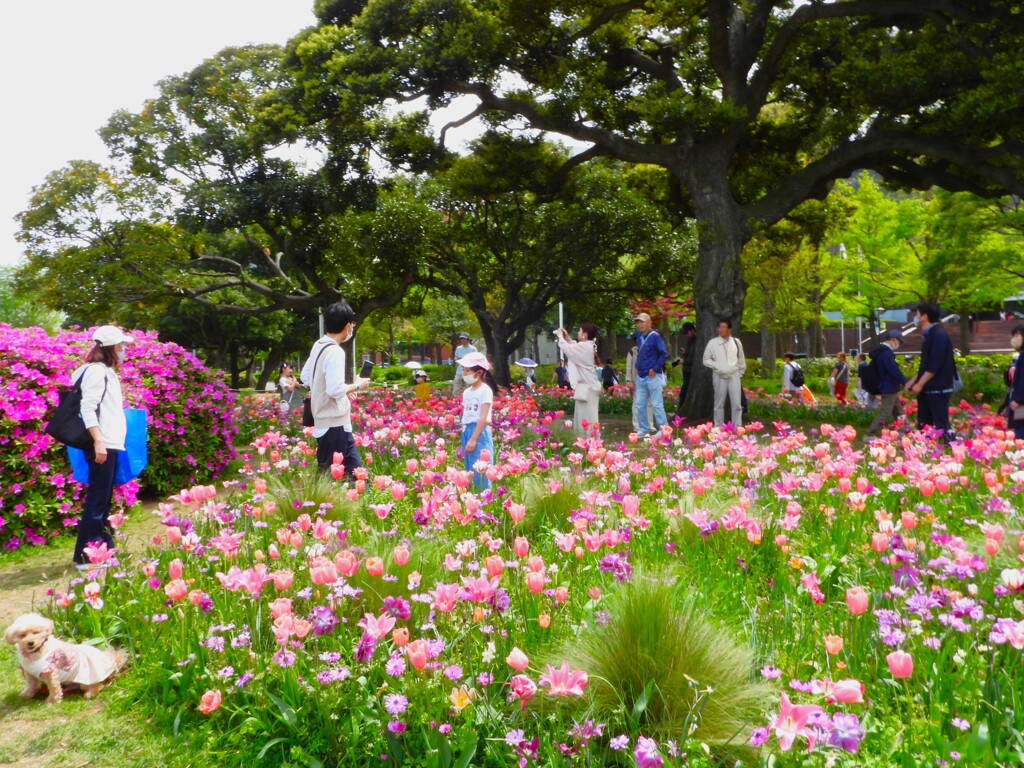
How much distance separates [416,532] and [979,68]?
1146cm

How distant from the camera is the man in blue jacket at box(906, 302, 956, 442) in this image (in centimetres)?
896

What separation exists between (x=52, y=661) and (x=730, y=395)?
33.9ft

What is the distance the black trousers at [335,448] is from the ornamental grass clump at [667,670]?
12.4 feet

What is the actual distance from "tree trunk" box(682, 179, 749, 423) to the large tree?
0.02 m

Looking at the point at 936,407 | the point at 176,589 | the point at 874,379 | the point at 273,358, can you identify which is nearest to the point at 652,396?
the point at 874,379

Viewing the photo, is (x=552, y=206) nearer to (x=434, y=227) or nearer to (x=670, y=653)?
(x=434, y=227)

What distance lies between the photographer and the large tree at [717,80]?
12.4m

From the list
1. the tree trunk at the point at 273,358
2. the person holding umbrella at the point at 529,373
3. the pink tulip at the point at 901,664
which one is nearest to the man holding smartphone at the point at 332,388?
the pink tulip at the point at 901,664

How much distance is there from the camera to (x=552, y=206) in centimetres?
1981

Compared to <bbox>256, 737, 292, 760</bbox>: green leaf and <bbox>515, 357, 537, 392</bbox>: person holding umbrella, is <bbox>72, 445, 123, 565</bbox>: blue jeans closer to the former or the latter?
<bbox>256, 737, 292, 760</bbox>: green leaf

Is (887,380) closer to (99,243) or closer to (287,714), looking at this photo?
(287,714)

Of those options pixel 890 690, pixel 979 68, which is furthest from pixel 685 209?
pixel 890 690

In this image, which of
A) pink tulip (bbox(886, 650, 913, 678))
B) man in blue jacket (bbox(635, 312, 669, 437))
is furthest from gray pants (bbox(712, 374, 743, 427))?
pink tulip (bbox(886, 650, 913, 678))

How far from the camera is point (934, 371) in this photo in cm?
896
